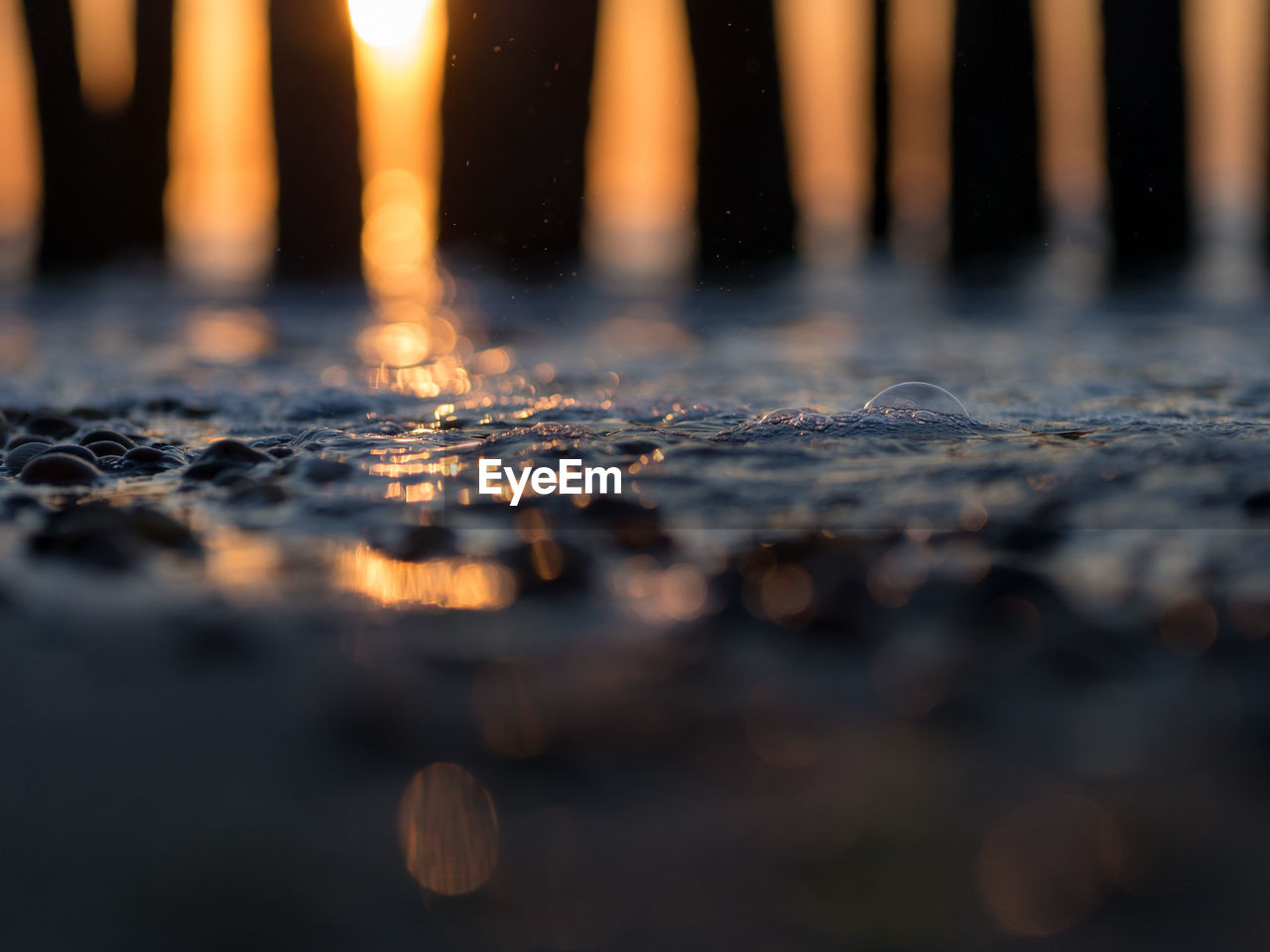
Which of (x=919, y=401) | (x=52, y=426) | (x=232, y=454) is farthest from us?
(x=52, y=426)

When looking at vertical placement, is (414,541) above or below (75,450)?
below

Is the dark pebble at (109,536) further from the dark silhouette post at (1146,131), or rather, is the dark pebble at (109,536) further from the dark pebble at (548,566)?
the dark silhouette post at (1146,131)

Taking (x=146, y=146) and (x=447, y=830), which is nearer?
(x=447, y=830)

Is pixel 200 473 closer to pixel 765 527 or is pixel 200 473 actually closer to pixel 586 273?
pixel 765 527

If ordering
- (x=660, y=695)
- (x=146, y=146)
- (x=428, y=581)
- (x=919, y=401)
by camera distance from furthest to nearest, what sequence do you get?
(x=146, y=146) < (x=919, y=401) < (x=428, y=581) < (x=660, y=695)

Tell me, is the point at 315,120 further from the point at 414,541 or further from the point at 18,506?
the point at 414,541

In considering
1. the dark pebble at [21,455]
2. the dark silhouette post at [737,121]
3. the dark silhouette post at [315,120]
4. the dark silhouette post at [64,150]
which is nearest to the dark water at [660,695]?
the dark pebble at [21,455]

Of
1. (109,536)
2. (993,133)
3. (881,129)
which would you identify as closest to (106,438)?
(109,536)

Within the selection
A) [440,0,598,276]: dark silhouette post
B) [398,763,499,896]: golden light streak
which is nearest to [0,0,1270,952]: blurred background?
[398,763,499,896]: golden light streak

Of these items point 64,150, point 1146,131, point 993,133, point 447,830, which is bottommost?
point 447,830
